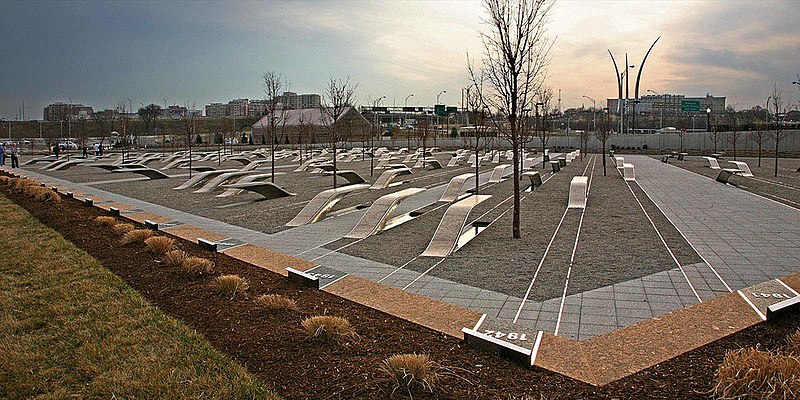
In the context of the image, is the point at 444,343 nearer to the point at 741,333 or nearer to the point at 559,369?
the point at 559,369

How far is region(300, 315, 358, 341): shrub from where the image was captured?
5297 millimetres

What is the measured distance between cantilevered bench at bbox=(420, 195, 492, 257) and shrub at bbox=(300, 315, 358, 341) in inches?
169

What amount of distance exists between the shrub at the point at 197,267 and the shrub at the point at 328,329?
9.40ft

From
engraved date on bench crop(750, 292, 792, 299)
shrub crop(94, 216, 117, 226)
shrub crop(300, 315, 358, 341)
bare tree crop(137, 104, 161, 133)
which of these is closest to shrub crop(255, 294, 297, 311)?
shrub crop(300, 315, 358, 341)

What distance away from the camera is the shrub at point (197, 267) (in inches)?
305

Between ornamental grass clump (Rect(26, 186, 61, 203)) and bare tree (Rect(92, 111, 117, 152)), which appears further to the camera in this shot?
bare tree (Rect(92, 111, 117, 152))

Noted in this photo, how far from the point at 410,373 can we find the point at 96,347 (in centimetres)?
311

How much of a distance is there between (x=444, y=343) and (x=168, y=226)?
913 centimetres

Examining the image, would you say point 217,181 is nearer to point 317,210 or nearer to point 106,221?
point 317,210

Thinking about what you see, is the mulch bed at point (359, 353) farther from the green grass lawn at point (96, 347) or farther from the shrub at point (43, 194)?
the shrub at point (43, 194)

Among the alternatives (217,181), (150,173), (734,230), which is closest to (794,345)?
(734,230)

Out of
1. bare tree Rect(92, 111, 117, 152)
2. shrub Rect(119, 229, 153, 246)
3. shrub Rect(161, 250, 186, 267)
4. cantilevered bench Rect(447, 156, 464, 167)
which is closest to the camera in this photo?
shrub Rect(161, 250, 186, 267)

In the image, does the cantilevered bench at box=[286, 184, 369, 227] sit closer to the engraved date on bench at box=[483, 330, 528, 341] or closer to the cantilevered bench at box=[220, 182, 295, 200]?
the cantilevered bench at box=[220, 182, 295, 200]

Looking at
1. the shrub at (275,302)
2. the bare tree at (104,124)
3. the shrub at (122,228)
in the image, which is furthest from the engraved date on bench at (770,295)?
the bare tree at (104,124)
